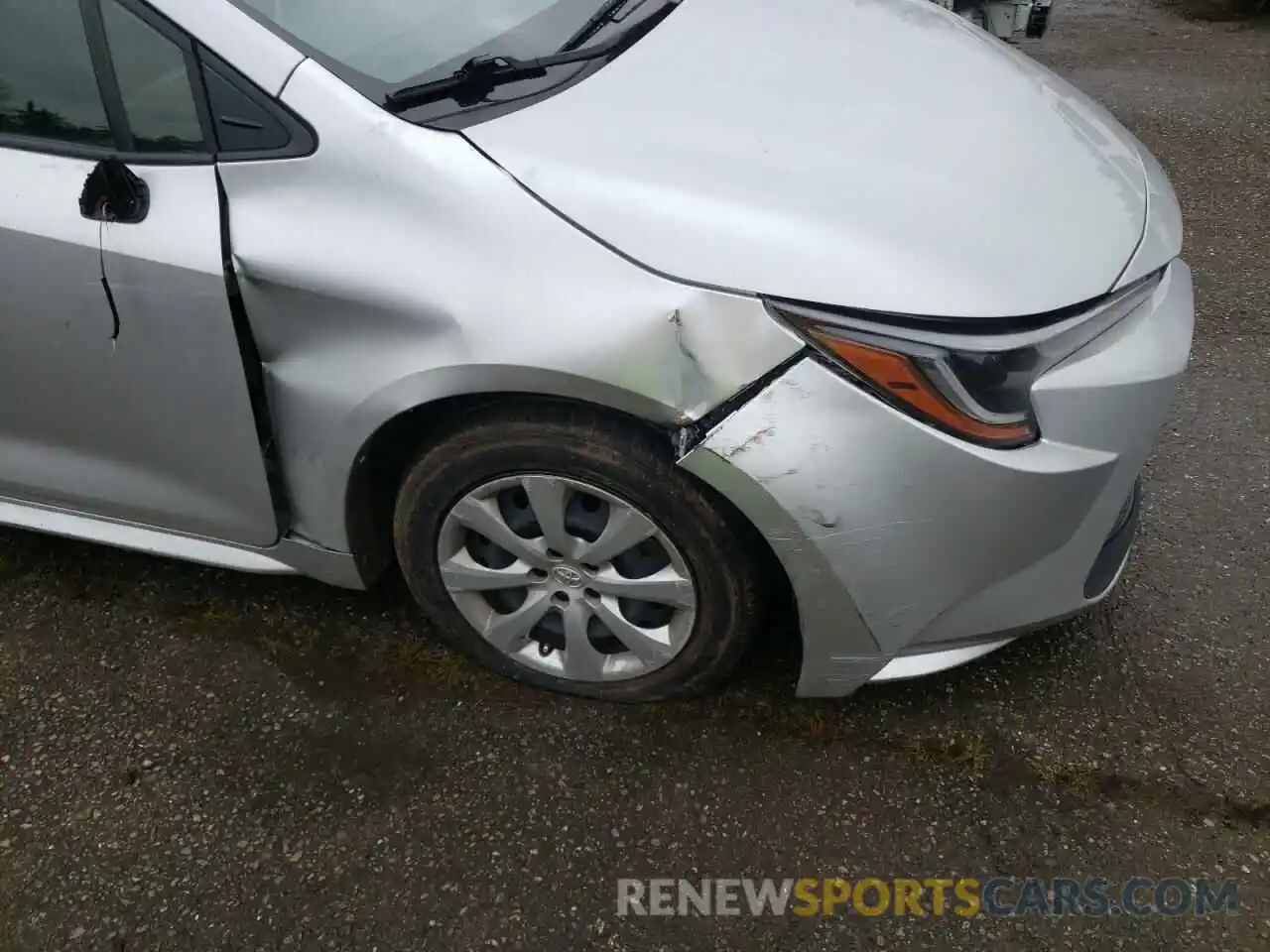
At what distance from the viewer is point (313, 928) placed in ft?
5.95

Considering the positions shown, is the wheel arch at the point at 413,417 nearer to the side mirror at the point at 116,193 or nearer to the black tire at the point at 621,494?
the black tire at the point at 621,494

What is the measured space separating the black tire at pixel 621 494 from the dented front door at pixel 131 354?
0.32 m

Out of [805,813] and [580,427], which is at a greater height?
[580,427]

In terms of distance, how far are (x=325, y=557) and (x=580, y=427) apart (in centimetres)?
67

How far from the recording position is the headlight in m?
1.61

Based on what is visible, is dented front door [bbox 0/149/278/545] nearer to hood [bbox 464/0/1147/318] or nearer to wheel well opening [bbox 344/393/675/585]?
wheel well opening [bbox 344/393/675/585]

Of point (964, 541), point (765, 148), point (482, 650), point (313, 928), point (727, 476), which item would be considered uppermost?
point (765, 148)

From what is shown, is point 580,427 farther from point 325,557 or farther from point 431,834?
point 431,834

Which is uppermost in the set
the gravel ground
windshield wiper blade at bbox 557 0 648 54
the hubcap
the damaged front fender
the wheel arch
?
windshield wiper blade at bbox 557 0 648 54

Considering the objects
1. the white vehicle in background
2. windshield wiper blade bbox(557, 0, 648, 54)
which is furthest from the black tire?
the white vehicle in background

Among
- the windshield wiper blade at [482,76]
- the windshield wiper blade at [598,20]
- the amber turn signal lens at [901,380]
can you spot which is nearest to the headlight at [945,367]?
the amber turn signal lens at [901,380]

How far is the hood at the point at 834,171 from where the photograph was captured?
1637 mm

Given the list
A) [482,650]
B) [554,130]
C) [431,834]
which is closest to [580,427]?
[554,130]

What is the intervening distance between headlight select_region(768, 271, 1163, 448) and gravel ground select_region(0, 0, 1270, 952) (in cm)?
74
